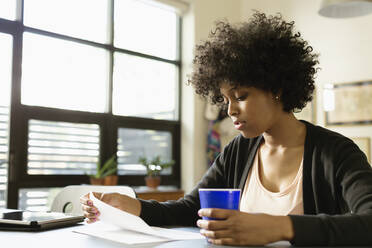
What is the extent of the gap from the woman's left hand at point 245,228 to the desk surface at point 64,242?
0.10ft

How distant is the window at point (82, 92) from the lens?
11.1 feet

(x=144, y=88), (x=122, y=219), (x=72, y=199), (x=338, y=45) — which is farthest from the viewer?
(x=144, y=88)

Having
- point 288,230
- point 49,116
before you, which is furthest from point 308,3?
point 288,230

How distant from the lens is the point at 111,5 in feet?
13.5

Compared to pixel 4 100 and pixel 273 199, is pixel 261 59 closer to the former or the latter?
pixel 273 199

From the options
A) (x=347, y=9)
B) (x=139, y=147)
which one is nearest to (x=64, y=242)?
(x=347, y=9)

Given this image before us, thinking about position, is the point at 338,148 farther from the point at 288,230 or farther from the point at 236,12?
the point at 236,12

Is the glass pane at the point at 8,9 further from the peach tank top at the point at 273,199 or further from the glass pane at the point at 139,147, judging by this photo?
the peach tank top at the point at 273,199

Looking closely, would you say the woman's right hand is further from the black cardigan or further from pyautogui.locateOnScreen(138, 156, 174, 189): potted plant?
pyautogui.locateOnScreen(138, 156, 174, 189): potted plant

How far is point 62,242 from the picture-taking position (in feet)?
3.08

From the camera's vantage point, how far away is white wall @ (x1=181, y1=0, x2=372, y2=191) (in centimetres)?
407

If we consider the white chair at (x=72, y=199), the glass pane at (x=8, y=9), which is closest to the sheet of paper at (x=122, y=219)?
the white chair at (x=72, y=199)

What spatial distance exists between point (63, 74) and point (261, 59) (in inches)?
109

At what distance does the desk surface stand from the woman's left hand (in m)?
0.03
